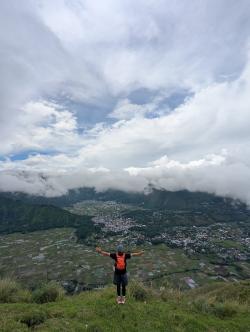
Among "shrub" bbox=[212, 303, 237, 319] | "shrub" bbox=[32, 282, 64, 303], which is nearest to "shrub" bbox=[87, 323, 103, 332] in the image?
"shrub" bbox=[32, 282, 64, 303]

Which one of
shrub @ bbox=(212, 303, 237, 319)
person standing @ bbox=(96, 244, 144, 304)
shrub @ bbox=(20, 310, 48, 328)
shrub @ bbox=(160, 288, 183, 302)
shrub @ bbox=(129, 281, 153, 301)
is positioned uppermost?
person standing @ bbox=(96, 244, 144, 304)

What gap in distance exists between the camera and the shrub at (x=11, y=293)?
18.3 meters

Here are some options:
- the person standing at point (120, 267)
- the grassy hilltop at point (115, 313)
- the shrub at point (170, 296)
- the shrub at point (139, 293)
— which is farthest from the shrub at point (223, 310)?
the person standing at point (120, 267)

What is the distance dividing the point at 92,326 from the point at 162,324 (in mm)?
3564

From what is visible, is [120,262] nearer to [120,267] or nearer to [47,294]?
[120,267]

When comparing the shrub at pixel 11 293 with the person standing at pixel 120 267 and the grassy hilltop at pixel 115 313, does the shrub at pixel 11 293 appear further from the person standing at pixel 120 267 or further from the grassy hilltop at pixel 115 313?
the person standing at pixel 120 267

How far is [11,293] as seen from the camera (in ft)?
61.9

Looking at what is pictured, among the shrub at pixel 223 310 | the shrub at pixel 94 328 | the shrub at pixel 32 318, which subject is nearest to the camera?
the shrub at pixel 94 328

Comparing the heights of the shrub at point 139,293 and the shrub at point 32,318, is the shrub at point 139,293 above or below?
below

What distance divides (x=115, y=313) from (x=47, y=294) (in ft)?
19.2

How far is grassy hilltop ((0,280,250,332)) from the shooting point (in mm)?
13695

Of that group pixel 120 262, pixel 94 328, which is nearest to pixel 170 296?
pixel 120 262

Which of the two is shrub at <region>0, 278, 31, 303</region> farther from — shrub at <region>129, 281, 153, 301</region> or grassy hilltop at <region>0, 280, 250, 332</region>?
shrub at <region>129, 281, 153, 301</region>

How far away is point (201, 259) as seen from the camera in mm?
191750
